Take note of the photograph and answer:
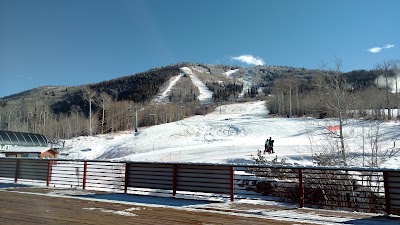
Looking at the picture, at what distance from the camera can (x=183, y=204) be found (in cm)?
891

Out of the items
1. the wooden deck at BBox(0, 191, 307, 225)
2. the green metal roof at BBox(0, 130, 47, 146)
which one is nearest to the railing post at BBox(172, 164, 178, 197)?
the wooden deck at BBox(0, 191, 307, 225)

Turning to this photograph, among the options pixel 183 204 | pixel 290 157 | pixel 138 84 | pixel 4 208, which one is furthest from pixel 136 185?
pixel 138 84

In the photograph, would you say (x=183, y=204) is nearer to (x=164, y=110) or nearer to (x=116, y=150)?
(x=116, y=150)

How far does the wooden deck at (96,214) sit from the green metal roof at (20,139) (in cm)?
3606

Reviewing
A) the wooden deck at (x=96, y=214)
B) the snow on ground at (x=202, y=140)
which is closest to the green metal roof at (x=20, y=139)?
the snow on ground at (x=202, y=140)

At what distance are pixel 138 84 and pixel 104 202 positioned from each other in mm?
194276

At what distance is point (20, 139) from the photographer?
4194 cm

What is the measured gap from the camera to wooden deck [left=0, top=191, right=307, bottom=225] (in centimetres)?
670

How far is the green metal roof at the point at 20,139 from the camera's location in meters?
40.2

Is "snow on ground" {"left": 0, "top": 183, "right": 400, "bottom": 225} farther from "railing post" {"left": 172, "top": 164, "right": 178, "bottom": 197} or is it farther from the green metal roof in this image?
the green metal roof

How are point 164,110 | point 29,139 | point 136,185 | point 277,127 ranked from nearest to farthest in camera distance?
point 136,185 < point 29,139 < point 277,127 < point 164,110

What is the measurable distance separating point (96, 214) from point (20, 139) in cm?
4059

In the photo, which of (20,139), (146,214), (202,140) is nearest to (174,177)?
(146,214)

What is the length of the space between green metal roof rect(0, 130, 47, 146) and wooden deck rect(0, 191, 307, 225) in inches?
1420
